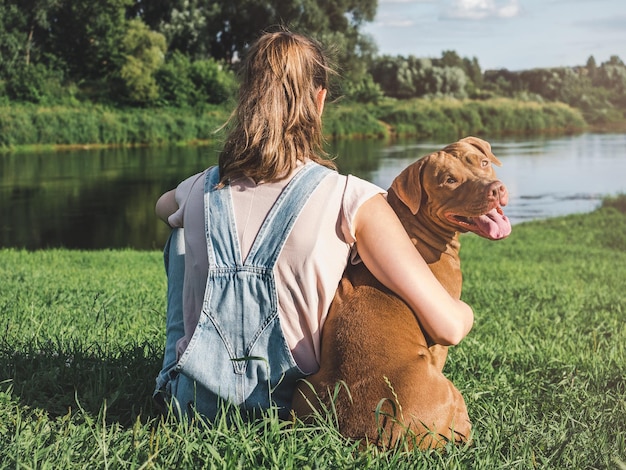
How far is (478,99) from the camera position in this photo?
144ft

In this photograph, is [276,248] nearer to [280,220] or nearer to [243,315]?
[280,220]

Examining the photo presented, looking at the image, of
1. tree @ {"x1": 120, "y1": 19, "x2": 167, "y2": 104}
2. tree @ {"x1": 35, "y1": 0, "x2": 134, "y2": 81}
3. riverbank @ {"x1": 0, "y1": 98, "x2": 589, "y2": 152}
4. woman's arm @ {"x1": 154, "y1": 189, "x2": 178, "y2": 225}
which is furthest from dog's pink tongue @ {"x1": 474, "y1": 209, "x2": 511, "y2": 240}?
tree @ {"x1": 35, "y1": 0, "x2": 134, "y2": 81}

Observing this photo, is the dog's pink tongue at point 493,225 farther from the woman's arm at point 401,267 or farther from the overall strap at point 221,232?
the overall strap at point 221,232

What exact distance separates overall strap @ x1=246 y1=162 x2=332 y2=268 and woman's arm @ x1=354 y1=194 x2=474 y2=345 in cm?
16

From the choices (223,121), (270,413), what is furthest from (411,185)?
(223,121)

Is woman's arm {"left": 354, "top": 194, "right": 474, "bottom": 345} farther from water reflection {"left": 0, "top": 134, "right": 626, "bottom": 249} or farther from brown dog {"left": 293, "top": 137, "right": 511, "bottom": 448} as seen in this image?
water reflection {"left": 0, "top": 134, "right": 626, "bottom": 249}

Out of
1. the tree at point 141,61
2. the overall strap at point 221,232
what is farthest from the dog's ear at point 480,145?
the tree at point 141,61

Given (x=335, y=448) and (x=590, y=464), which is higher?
(x=335, y=448)

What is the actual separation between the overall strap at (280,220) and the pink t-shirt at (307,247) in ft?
0.05

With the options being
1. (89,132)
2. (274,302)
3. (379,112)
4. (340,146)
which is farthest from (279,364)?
(379,112)

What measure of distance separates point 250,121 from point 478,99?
43761 millimetres

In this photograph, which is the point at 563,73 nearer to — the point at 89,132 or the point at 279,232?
the point at 89,132

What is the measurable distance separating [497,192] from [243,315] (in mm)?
770

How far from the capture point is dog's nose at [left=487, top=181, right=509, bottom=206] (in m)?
1.92
